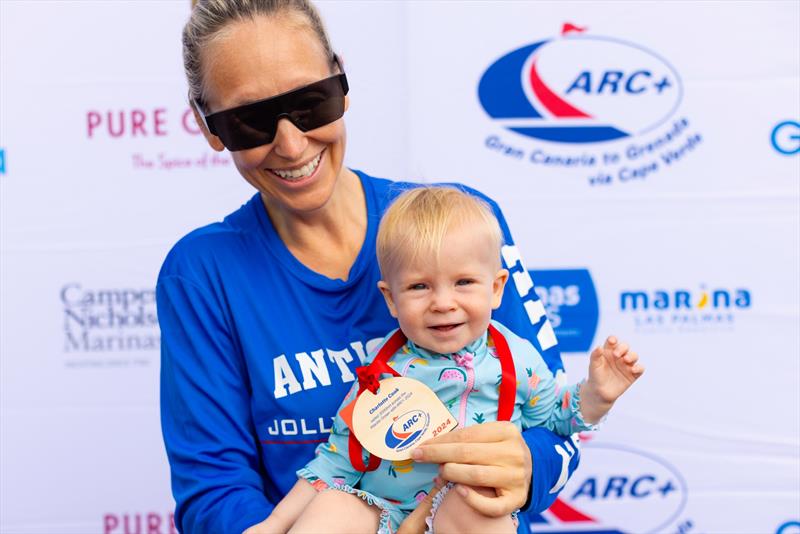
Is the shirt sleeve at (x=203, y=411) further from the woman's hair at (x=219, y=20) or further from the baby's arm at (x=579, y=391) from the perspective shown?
the baby's arm at (x=579, y=391)

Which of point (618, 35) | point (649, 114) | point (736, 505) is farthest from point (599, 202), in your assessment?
point (736, 505)

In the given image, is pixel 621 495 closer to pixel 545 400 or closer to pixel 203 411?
pixel 545 400

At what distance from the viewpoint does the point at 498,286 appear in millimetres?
1682

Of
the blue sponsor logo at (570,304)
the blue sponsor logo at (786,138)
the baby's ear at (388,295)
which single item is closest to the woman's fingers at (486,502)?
the baby's ear at (388,295)

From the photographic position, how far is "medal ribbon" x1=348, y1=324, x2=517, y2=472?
1.57m

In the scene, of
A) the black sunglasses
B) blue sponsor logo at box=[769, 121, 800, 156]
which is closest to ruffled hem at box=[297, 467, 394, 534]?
the black sunglasses

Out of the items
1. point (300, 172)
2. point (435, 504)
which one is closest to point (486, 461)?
point (435, 504)

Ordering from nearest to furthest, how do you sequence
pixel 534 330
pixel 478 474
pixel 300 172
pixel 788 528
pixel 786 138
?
pixel 478 474, pixel 300 172, pixel 534 330, pixel 786 138, pixel 788 528

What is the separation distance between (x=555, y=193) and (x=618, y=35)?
1.73ft

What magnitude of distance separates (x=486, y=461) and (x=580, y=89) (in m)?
1.69

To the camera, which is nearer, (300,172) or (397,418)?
(397,418)

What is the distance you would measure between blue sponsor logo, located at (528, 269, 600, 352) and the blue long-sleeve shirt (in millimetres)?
1126

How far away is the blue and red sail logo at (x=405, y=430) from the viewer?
5.02 ft

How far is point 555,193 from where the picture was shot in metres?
2.86
